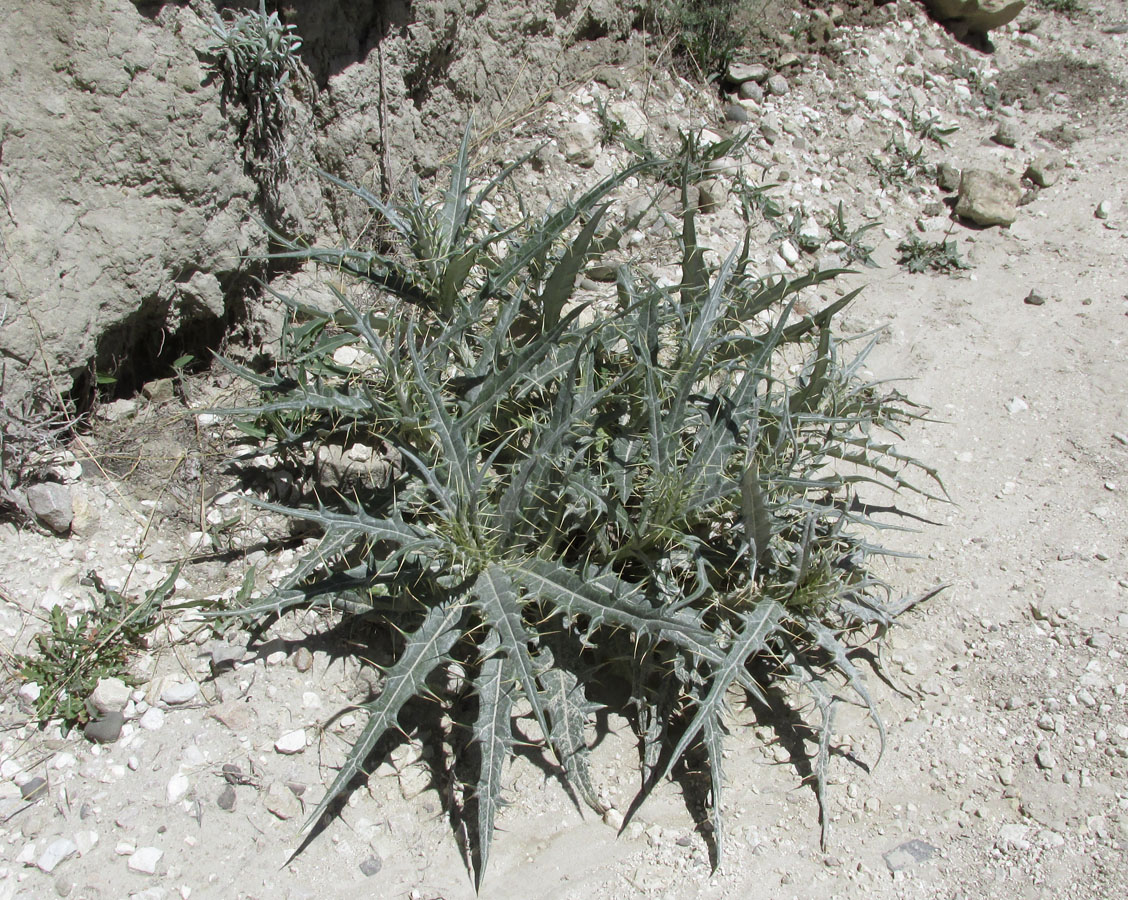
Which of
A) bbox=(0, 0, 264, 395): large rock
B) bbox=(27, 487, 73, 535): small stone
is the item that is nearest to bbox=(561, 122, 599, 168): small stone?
bbox=(0, 0, 264, 395): large rock

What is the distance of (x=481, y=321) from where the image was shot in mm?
2449

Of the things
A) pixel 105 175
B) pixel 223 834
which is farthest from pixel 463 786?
pixel 105 175

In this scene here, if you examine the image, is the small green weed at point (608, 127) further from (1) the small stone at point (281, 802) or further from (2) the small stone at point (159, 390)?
(1) the small stone at point (281, 802)

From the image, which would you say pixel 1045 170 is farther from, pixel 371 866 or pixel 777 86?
pixel 371 866

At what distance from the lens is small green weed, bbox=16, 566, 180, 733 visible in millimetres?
1999

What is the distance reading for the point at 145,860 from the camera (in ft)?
6.05

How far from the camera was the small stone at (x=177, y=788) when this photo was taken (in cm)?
195

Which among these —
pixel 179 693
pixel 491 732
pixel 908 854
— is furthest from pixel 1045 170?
pixel 179 693

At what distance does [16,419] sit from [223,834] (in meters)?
1.18

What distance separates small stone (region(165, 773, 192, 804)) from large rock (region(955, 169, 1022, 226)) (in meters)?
3.67

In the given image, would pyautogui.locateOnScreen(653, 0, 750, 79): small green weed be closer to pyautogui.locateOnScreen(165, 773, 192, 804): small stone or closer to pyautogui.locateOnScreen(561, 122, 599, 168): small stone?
pyautogui.locateOnScreen(561, 122, 599, 168): small stone

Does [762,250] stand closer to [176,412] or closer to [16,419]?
[176,412]

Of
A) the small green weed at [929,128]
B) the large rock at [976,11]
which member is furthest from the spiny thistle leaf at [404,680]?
the large rock at [976,11]

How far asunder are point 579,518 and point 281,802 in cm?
94
